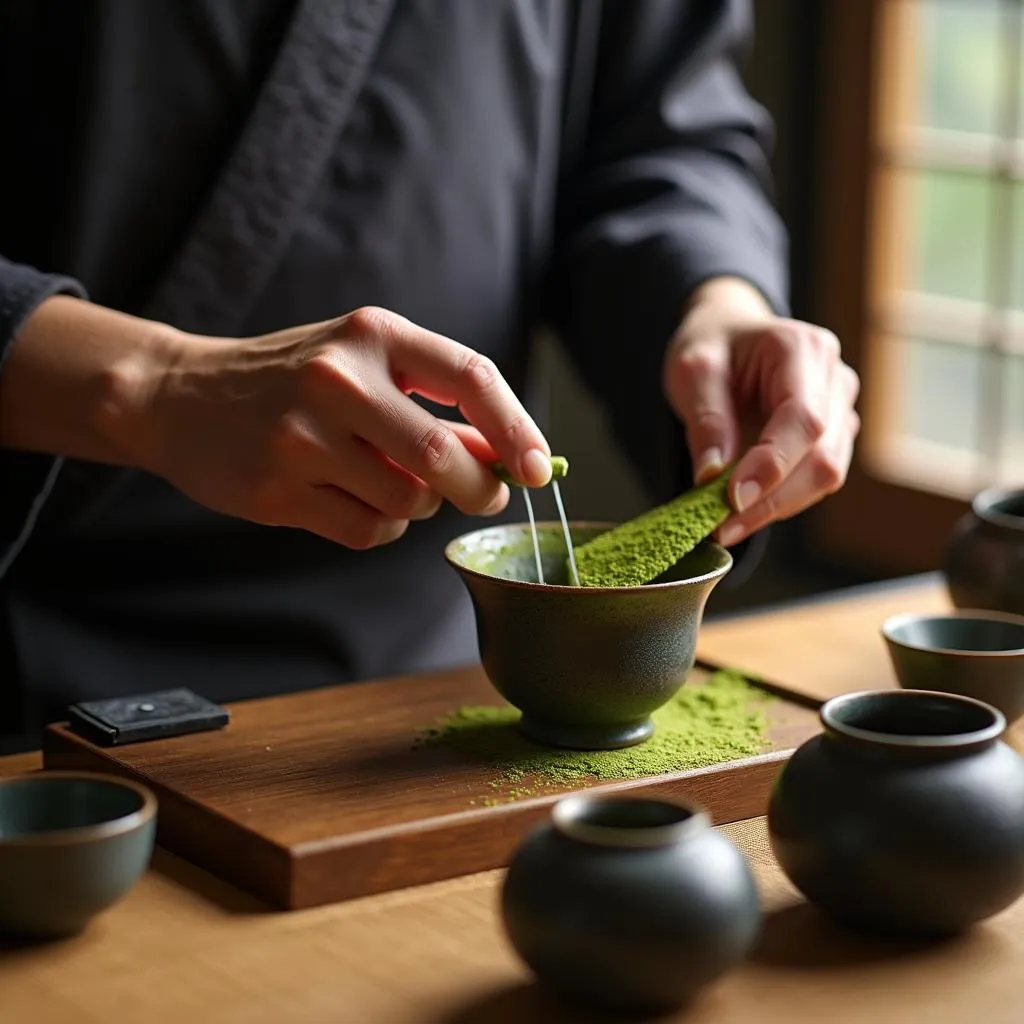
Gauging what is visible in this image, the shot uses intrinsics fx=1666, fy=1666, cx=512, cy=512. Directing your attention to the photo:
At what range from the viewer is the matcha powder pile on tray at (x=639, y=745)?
3.67 ft

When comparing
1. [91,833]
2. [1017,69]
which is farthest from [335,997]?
[1017,69]

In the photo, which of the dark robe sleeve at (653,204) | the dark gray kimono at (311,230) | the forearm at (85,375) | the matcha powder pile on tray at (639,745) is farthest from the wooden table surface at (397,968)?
the dark robe sleeve at (653,204)

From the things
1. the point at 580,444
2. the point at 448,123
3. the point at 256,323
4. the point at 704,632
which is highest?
Result: the point at 448,123

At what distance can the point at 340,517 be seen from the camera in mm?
1193

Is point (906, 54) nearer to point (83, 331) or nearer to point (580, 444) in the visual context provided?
point (580, 444)

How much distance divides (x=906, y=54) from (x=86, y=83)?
7.60 feet

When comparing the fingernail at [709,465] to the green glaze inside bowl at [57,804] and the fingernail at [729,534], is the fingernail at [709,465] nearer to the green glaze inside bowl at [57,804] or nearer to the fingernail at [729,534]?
the fingernail at [729,534]

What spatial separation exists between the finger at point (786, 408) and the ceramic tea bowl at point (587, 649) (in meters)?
0.12

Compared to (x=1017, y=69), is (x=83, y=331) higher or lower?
lower

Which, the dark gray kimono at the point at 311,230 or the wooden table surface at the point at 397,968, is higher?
the dark gray kimono at the point at 311,230

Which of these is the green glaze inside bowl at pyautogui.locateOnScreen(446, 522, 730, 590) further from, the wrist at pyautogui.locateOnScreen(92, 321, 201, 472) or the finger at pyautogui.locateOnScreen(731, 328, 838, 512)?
the wrist at pyautogui.locateOnScreen(92, 321, 201, 472)

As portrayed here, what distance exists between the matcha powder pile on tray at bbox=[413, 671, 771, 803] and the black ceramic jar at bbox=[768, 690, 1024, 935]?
0.64 ft

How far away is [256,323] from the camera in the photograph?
1.54m

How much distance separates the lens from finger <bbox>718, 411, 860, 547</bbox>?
4.31 ft
